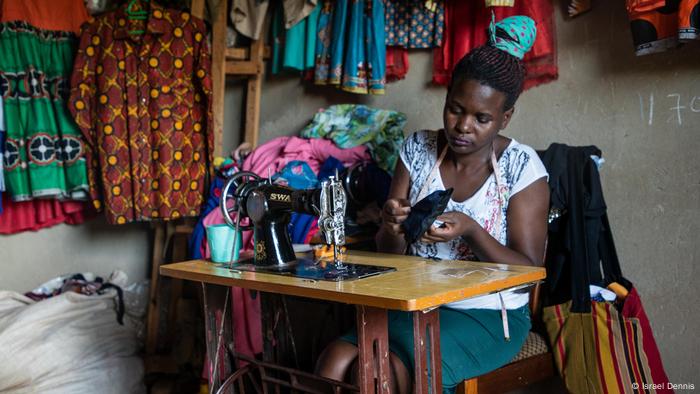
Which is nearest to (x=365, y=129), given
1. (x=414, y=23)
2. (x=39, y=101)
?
(x=414, y=23)

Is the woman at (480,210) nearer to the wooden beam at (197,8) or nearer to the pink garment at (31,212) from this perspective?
the wooden beam at (197,8)

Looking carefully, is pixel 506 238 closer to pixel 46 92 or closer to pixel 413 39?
pixel 413 39

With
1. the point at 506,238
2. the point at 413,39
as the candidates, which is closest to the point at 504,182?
the point at 506,238

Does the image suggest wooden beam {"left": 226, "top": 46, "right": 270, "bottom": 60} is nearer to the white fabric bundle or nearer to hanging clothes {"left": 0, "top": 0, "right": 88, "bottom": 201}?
hanging clothes {"left": 0, "top": 0, "right": 88, "bottom": 201}

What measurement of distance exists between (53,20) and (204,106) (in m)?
0.96

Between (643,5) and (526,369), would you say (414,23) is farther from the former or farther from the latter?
(526,369)

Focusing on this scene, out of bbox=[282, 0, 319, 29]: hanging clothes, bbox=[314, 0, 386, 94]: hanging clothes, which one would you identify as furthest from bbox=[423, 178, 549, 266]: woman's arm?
bbox=[282, 0, 319, 29]: hanging clothes

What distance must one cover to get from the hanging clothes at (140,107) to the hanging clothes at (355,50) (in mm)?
703

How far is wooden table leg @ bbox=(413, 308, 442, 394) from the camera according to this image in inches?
65.1

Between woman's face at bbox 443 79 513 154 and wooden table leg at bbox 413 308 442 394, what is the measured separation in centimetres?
68

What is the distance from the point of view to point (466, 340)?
197 centimetres

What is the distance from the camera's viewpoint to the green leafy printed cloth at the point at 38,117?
11.8 ft

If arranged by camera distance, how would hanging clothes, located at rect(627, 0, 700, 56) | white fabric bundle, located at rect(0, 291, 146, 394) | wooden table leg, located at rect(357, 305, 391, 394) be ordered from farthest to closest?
white fabric bundle, located at rect(0, 291, 146, 394) < hanging clothes, located at rect(627, 0, 700, 56) < wooden table leg, located at rect(357, 305, 391, 394)

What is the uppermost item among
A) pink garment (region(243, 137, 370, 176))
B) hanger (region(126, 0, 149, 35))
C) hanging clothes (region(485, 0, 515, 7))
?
hanger (region(126, 0, 149, 35))
